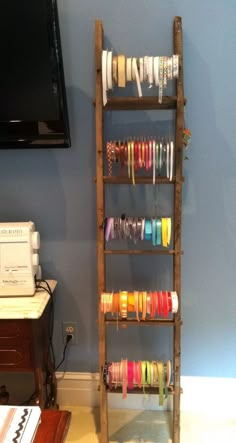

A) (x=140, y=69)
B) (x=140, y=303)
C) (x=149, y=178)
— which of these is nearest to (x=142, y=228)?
(x=149, y=178)

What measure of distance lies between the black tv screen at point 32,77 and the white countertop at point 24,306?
26.7 inches

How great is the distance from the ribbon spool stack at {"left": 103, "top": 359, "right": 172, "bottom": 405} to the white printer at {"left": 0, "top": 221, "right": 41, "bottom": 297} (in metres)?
0.50

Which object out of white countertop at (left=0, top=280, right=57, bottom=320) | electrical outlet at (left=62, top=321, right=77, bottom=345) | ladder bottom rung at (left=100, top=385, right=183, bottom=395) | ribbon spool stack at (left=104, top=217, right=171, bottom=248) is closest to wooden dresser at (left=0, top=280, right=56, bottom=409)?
white countertop at (left=0, top=280, right=57, bottom=320)

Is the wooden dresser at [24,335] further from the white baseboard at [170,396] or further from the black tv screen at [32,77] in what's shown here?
the black tv screen at [32,77]

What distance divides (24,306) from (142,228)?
599mm

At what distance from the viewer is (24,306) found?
61.1 inches

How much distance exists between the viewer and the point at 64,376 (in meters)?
1.97

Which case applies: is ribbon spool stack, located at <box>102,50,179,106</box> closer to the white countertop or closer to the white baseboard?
the white countertop

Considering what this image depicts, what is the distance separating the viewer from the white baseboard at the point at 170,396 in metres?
1.90

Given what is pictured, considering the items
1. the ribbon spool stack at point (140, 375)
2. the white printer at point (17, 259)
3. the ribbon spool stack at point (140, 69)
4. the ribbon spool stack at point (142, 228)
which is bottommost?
the ribbon spool stack at point (140, 375)

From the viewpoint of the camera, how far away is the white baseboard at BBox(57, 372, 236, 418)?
190cm

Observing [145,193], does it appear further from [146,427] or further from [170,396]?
[146,427]

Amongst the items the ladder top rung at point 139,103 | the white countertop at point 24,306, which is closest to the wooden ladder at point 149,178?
the ladder top rung at point 139,103

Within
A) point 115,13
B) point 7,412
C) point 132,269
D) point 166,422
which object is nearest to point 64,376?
point 166,422
